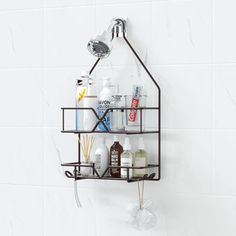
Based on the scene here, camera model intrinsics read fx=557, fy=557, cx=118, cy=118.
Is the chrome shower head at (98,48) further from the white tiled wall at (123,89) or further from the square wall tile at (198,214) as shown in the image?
the square wall tile at (198,214)

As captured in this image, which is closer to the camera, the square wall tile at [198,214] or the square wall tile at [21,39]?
the square wall tile at [198,214]

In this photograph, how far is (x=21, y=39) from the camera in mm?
2137

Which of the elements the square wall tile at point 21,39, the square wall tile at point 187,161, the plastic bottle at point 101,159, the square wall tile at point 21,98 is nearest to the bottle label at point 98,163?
the plastic bottle at point 101,159

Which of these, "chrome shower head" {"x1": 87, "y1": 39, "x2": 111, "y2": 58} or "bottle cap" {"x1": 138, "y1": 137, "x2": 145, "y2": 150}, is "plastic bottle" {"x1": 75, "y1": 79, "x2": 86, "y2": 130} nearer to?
"chrome shower head" {"x1": 87, "y1": 39, "x2": 111, "y2": 58}

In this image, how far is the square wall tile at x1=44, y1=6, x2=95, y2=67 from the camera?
79.7 inches

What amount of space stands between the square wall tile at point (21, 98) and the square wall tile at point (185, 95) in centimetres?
47

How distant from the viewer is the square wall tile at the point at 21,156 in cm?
212

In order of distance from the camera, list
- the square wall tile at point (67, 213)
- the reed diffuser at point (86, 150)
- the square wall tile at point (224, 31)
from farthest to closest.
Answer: the square wall tile at point (67, 213) < the reed diffuser at point (86, 150) < the square wall tile at point (224, 31)

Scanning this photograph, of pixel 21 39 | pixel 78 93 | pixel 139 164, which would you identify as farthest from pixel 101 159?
pixel 21 39

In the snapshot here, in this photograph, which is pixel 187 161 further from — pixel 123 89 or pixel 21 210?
pixel 21 210

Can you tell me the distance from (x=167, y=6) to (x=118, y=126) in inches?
17.5

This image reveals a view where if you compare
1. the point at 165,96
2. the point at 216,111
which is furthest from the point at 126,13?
the point at 216,111

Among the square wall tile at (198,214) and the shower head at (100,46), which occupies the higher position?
the shower head at (100,46)

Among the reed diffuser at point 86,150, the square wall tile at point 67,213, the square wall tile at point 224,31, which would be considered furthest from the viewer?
the square wall tile at point 67,213
